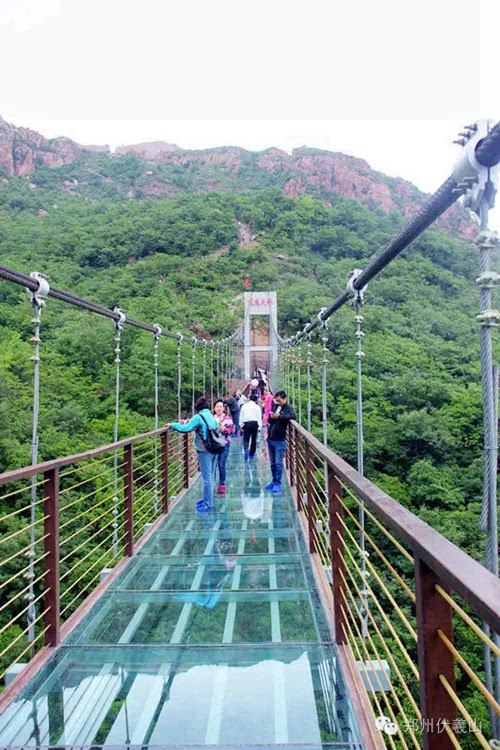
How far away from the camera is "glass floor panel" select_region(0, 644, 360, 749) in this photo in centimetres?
132

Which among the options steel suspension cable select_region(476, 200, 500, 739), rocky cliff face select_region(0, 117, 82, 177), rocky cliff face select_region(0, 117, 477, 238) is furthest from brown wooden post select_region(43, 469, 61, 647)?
rocky cliff face select_region(0, 117, 82, 177)

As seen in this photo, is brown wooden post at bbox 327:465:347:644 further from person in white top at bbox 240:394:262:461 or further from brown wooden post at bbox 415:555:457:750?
person in white top at bbox 240:394:262:461

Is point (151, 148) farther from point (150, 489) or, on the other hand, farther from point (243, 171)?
point (150, 489)

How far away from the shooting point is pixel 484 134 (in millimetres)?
944

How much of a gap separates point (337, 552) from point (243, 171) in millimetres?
60775

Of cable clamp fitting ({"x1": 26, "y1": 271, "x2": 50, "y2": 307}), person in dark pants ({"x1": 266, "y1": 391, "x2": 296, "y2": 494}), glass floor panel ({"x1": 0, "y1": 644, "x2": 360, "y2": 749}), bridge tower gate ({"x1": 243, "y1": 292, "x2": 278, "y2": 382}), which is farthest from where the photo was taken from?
bridge tower gate ({"x1": 243, "y1": 292, "x2": 278, "y2": 382})

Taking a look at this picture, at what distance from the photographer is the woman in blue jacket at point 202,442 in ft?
12.8

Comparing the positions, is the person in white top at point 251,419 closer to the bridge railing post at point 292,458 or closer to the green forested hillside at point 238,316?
the bridge railing post at point 292,458

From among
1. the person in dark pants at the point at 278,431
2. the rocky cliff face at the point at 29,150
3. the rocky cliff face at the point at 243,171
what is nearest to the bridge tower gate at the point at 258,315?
the person in dark pants at the point at 278,431

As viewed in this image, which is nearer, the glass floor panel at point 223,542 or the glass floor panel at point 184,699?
the glass floor panel at point 184,699

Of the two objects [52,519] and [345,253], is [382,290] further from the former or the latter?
[52,519]

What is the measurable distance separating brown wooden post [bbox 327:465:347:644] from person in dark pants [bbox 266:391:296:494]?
2575 millimetres

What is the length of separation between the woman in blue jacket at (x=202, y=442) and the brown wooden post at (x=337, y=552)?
82.3 inches

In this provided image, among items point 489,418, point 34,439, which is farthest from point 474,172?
point 34,439
